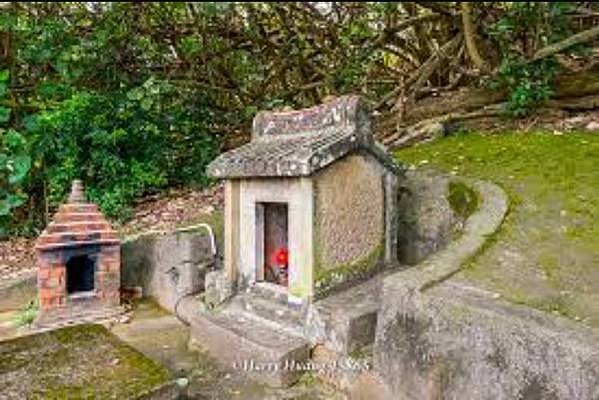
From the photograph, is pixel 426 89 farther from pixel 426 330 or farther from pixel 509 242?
pixel 426 330

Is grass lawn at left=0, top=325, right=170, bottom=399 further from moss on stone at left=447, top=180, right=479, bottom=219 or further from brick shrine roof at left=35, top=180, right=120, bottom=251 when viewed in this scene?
moss on stone at left=447, top=180, right=479, bottom=219

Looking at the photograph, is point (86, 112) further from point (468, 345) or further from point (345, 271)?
point (468, 345)

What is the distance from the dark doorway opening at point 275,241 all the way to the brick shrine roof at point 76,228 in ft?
5.75

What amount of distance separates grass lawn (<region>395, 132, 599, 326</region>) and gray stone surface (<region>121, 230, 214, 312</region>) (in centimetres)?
270

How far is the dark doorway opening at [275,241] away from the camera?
206 inches

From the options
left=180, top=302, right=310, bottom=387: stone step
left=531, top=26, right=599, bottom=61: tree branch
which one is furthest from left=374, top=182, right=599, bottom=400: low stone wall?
left=531, top=26, right=599, bottom=61: tree branch

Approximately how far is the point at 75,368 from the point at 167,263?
Result: 103 inches

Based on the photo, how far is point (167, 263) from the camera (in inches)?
256

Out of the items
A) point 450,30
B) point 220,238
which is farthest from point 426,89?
point 220,238

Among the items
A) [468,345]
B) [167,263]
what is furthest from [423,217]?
[167,263]

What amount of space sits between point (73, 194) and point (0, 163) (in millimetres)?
2153

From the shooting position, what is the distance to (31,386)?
3650 mm

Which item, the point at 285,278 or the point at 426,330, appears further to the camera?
the point at 285,278

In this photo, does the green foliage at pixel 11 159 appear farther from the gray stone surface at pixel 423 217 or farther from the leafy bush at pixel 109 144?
the gray stone surface at pixel 423 217
